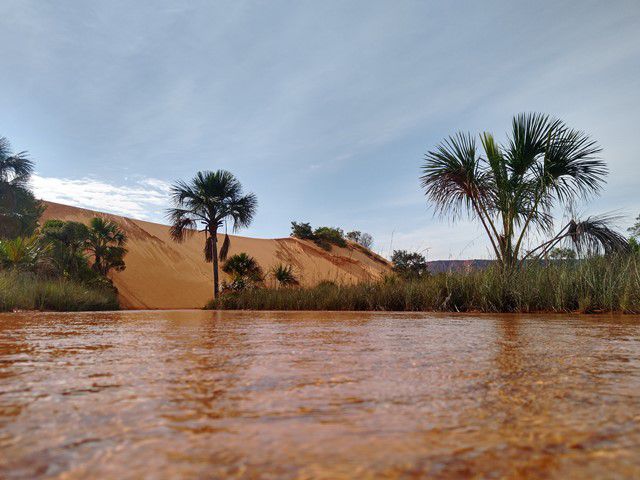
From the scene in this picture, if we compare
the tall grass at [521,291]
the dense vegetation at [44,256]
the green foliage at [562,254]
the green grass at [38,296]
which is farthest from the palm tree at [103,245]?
the green foliage at [562,254]

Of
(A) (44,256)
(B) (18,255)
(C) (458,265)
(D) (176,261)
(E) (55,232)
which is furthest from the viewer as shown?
(D) (176,261)

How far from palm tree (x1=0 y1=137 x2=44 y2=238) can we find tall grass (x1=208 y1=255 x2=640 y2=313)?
51.6 feet

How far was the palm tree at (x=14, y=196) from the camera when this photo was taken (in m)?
17.3

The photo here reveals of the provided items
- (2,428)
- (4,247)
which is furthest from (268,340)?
(4,247)

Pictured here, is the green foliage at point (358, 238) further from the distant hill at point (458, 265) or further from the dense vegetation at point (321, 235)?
the distant hill at point (458, 265)

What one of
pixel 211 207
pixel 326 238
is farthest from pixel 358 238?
pixel 211 207

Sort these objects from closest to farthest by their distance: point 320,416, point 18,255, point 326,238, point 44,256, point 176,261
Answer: point 320,416 → point 18,255 → point 44,256 → point 176,261 → point 326,238

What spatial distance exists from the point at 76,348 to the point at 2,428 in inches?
49.0

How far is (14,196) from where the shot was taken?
58.0 feet

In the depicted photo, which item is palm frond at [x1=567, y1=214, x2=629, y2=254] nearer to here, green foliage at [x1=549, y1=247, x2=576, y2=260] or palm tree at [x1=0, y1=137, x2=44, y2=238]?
green foliage at [x1=549, y1=247, x2=576, y2=260]

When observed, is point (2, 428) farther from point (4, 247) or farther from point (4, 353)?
point (4, 247)

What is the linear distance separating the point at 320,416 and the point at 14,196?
69.8ft

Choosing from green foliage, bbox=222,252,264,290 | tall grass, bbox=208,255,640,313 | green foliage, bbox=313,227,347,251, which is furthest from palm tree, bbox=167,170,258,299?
green foliage, bbox=313,227,347,251

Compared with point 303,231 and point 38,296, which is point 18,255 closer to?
point 38,296
